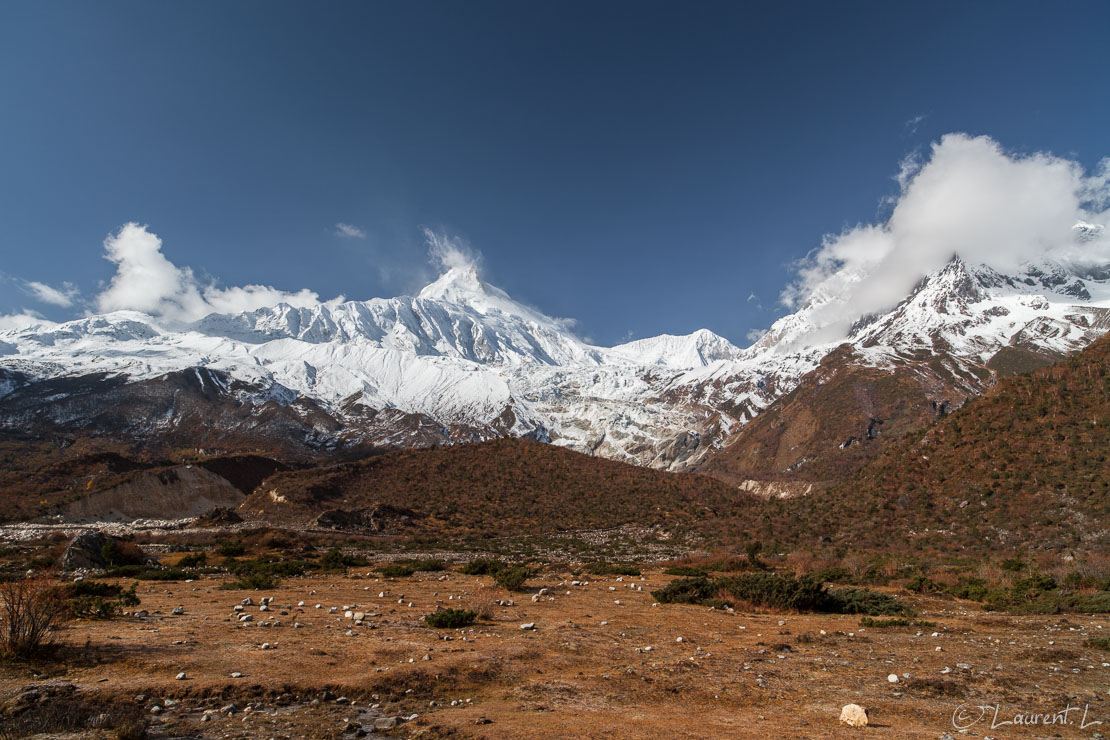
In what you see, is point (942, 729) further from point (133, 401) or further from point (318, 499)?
point (133, 401)

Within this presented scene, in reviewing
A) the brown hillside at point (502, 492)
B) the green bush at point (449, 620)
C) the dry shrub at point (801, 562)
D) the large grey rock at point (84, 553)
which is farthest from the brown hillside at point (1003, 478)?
the large grey rock at point (84, 553)

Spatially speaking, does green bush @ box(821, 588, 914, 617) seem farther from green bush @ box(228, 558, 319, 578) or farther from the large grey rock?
the large grey rock

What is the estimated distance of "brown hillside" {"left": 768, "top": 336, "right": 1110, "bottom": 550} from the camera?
74.0 ft

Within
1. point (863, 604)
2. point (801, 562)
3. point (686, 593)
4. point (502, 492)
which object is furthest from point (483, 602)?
point (502, 492)

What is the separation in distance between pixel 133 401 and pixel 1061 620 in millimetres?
216989

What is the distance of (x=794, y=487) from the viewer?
106562 mm

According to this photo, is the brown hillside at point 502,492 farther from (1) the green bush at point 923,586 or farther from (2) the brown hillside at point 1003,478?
(1) the green bush at point 923,586

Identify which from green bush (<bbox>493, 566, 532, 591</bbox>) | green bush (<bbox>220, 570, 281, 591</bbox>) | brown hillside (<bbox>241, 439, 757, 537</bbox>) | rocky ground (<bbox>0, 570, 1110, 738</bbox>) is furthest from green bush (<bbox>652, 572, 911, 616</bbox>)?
brown hillside (<bbox>241, 439, 757, 537</bbox>)

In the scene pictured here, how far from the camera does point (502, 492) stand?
54.7m

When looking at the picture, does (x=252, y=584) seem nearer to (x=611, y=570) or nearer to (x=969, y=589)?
(x=611, y=570)

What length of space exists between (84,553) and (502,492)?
3779cm

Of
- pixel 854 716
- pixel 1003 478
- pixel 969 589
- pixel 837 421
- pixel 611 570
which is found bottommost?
pixel 611 570

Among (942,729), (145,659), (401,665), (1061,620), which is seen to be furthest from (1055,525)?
(145,659)

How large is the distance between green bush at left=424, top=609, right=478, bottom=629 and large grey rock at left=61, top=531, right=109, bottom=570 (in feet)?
54.1
